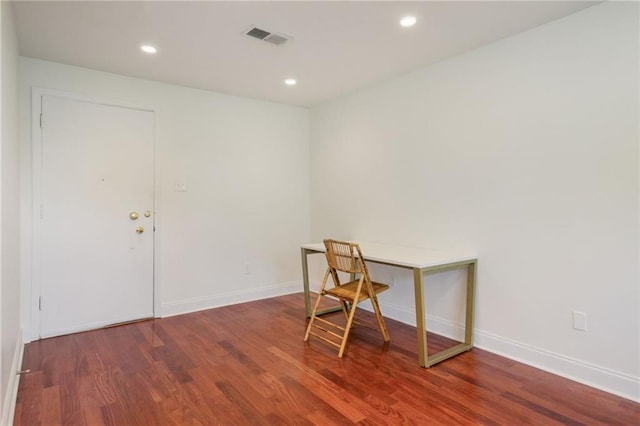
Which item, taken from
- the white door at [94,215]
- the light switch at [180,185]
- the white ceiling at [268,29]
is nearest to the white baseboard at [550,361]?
the white ceiling at [268,29]

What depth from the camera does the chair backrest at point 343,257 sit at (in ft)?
9.49

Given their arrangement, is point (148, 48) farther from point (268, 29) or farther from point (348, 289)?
point (348, 289)

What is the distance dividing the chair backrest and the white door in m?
1.86

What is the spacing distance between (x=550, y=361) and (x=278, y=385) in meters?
1.85

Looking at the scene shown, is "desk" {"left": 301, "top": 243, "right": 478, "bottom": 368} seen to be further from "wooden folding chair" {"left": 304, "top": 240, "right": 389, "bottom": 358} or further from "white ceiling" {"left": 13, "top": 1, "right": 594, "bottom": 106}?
"white ceiling" {"left": 13, "top": 1, "right": 594, "bottom": 106}

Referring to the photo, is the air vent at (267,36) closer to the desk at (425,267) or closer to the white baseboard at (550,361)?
the desk at (425,267)

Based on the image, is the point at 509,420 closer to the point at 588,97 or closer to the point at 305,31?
the point at 588,97

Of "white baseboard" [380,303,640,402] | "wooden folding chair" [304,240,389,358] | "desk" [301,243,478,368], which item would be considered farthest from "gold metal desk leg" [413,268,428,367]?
"white baseboard" [380,303,640,402]

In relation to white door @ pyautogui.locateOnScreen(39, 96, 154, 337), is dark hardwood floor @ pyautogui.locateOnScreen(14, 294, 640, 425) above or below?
below

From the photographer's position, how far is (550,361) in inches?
99.4

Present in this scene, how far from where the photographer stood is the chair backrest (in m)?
2.89

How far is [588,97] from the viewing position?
2344mm

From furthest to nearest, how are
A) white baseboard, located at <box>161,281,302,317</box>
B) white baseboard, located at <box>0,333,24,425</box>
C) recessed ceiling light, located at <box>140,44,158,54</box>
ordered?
white baseboard, located at <box>161,281,302,317</box>, recessed ceiling light, located at <box>140,44,158,54</box>, white baseboard, located at <box>0,333,24,425</box>

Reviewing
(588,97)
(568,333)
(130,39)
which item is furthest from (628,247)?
(130,39)
